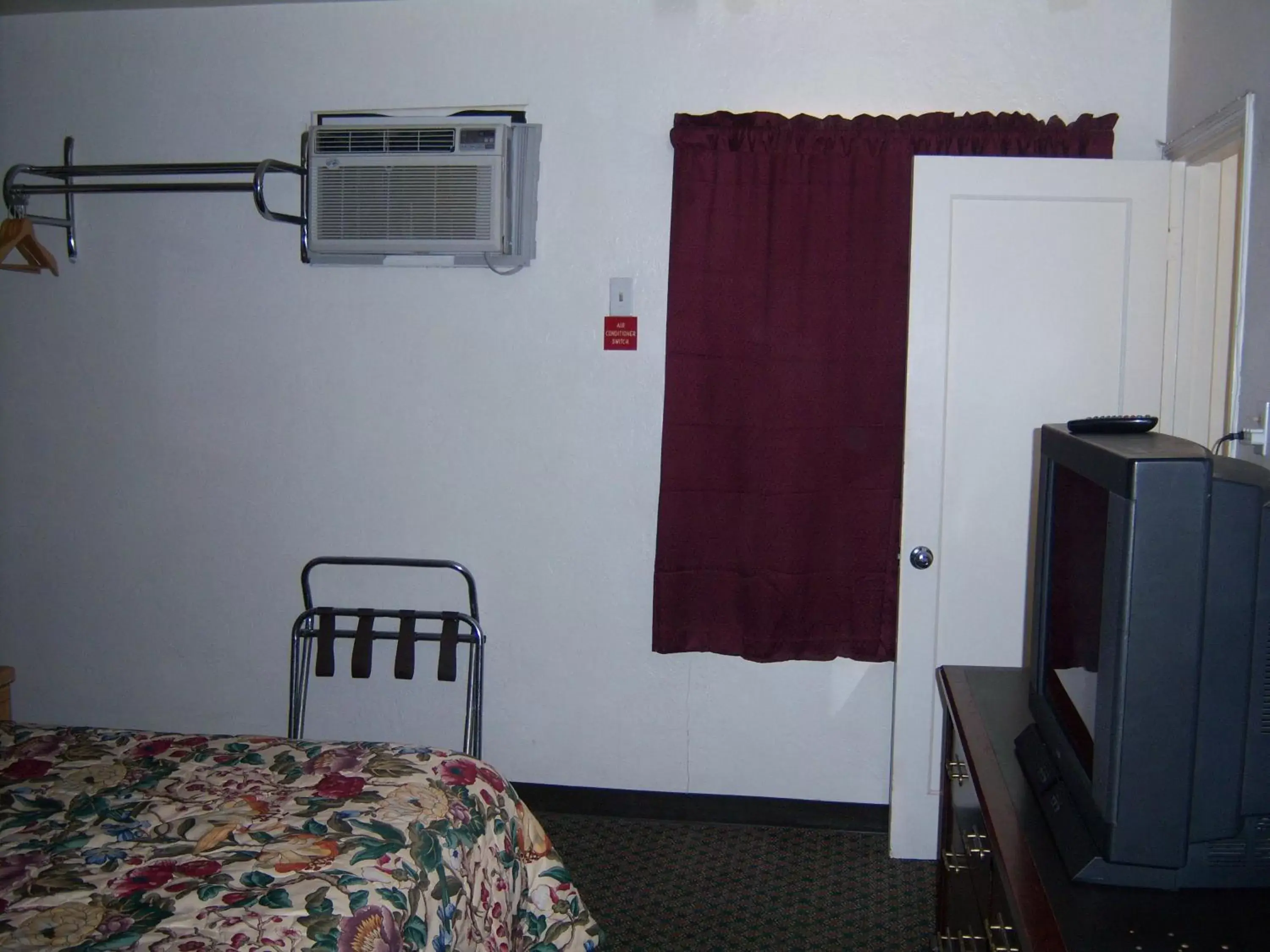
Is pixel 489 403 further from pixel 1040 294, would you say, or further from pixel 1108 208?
pixel 1108 208

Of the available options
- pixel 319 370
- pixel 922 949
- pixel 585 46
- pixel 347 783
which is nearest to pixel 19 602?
pixel 319 370

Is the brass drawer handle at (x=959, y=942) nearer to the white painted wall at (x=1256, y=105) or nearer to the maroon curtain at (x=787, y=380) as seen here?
the maroon curtain at (x=787, y=380)

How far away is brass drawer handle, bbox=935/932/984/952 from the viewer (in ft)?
5.54

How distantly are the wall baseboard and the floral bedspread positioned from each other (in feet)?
3.43

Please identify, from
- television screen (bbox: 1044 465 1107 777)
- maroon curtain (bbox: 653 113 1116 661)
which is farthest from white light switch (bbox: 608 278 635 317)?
television screen (bbox: 1044 465 1107 777)

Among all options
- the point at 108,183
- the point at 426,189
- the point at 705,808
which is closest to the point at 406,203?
the point at 426,189

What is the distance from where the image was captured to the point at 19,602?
11.3ft

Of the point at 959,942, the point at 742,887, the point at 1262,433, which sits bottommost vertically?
the point at 742,887

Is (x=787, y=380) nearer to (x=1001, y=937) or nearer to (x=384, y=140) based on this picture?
(x=384, y=140)

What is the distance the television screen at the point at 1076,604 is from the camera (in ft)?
4.76

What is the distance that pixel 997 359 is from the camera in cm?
278

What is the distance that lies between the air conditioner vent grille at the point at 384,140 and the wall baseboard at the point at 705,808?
6.56ft

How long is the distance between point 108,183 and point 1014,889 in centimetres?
332

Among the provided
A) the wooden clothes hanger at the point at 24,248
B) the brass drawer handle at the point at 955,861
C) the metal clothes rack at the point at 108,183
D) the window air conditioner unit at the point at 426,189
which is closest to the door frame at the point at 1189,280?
the brass drawer handle at the point at 955,861
